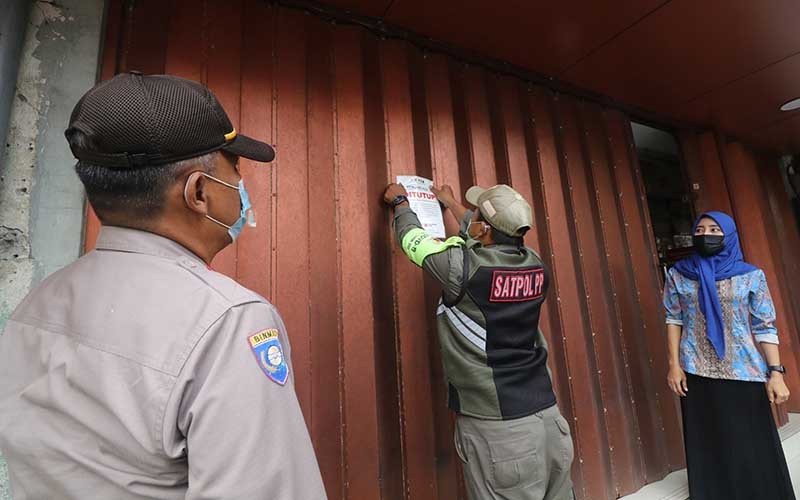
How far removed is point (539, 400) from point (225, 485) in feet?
4.82

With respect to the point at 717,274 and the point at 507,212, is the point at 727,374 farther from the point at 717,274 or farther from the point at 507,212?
the point at 507,212

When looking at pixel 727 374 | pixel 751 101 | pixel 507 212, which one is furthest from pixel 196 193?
pixel 751 101

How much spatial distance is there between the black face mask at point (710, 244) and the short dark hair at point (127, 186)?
3.07 metres

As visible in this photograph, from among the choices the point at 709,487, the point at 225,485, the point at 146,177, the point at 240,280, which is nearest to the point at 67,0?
the point at 240,280

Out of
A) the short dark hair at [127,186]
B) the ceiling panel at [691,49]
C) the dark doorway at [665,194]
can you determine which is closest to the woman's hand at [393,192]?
the short dark hair at [127,186]

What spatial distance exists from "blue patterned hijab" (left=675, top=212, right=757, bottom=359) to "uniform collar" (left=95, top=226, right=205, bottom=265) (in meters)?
3.06

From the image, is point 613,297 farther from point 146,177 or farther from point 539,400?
point 146,177

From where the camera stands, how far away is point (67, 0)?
1.56m

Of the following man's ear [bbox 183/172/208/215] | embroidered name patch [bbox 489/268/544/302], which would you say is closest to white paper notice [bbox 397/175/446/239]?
embroidered name patch [bbox 489/268/544/302]

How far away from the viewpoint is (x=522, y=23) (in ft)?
7.70

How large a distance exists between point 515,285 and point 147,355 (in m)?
1.40

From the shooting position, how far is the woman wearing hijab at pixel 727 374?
91.7 inches

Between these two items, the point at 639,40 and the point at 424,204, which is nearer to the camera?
the point at 424,204

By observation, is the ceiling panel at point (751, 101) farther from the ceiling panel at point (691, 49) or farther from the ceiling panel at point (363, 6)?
the ceiling panel at point (363, 6)
